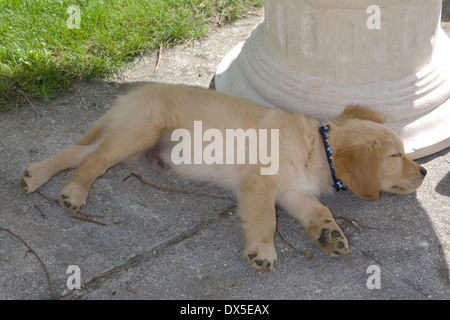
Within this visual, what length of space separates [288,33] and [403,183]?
1188 millimetres

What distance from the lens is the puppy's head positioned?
339 centimetres

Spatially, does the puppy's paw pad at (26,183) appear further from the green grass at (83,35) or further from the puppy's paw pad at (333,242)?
the puppy's paw pad at (333,242)

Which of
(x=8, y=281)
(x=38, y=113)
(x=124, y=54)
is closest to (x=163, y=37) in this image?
(x=124, y=54)

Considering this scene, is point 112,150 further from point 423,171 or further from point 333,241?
point 423,171

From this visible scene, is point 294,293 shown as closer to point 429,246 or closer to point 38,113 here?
point 429,246

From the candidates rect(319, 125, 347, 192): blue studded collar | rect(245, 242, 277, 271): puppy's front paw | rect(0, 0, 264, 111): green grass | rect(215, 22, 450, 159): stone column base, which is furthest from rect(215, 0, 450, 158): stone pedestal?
rect(0, 0, 264, 111): green grass

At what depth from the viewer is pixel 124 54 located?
486cm

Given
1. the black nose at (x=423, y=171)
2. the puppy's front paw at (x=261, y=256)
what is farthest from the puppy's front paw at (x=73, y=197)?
the black nose at (x=423, y=171)

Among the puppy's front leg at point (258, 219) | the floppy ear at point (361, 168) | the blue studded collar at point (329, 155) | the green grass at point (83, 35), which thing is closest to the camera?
the puppy's front leg at point (258, 219)

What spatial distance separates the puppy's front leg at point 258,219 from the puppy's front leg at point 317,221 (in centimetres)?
14

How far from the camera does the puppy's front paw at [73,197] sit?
3453mm

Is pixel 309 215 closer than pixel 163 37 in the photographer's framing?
Yes

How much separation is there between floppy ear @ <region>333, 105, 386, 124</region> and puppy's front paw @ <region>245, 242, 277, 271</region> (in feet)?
3.27

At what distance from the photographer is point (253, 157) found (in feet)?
11.8
